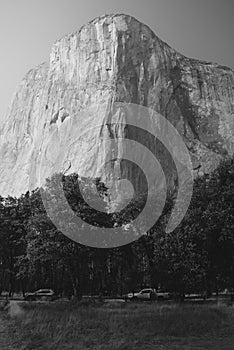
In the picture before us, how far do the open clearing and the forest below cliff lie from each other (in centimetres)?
1524

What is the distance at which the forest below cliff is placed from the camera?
35.8 m

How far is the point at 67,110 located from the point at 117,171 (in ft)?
74.4

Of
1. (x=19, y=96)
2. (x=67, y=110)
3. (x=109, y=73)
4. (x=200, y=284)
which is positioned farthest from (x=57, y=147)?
(x=200, y=284)

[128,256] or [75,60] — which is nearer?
[128,256]

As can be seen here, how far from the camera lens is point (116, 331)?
16.6m

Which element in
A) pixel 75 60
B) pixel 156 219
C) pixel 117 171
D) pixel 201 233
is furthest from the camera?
pixel 75 60

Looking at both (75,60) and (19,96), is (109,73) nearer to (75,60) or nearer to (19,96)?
(75,60)

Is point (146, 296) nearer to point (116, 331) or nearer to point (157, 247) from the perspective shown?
point (157, 247)

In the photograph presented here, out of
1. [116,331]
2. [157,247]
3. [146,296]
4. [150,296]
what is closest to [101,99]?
[146,296]

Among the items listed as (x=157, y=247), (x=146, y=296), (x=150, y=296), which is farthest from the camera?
(x=146, y=296)

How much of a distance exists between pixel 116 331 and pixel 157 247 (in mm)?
22958

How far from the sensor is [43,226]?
37.2 metres

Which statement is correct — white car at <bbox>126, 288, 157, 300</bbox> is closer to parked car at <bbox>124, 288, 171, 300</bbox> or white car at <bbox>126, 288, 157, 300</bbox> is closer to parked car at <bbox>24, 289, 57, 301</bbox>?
parked car at <bbox>124, 288, 171, 300</bbox>

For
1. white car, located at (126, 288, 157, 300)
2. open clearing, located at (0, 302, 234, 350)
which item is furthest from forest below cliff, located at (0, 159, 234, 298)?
open clearing, located at (0, 302, 234, 350)
